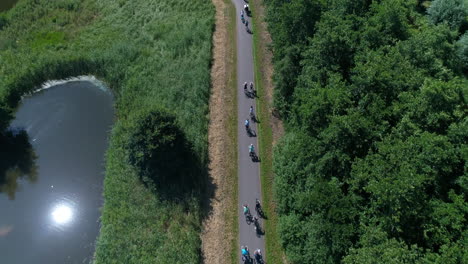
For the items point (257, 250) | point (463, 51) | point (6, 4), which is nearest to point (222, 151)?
point (257, 250)

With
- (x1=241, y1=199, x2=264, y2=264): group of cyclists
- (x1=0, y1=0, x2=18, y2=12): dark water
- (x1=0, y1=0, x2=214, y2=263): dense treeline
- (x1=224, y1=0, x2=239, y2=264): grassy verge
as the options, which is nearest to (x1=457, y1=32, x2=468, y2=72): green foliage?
(x1=224, y1=0, x2=239, y2=264): grassy verge

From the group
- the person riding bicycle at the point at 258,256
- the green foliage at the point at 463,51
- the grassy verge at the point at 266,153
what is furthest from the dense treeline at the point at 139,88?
the green foliage at the point at 463,51

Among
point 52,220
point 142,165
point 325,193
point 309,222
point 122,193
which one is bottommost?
point 52,220

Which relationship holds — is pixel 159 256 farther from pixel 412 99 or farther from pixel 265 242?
pixel 412 99

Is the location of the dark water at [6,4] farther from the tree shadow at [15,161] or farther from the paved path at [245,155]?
the paved path at [245,155]

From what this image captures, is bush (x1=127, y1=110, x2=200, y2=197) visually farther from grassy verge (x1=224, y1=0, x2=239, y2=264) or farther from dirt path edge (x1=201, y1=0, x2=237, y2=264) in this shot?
grassy verge (x1=224, y1=0, x2=239, y2=264)

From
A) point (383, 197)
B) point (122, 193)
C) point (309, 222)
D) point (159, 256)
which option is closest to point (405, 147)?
point (383, 197)
